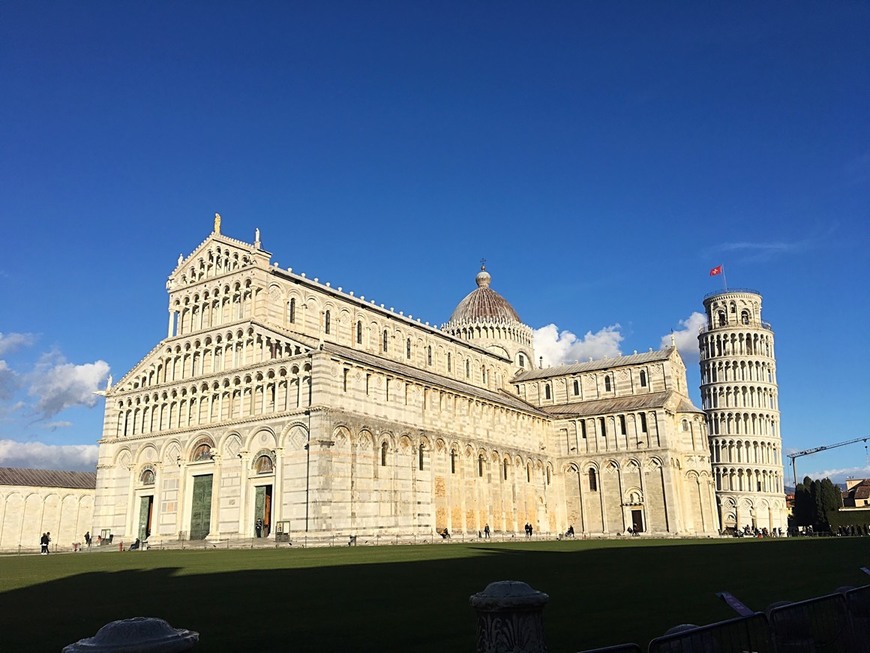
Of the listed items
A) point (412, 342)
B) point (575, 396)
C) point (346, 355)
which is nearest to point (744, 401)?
point (575, 396)

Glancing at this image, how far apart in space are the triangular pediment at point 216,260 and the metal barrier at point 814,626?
48.2m

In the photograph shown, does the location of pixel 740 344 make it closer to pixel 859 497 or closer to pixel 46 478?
pixel 859 497

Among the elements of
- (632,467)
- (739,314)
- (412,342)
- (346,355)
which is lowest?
(632,467)

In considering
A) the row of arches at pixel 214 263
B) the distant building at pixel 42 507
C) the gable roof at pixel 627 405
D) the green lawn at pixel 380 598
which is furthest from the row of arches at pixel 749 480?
the distant building at pixel 42 507

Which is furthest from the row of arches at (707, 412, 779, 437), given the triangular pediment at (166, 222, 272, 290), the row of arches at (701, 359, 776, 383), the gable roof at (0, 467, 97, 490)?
the gable roof at (0, 467, 97, 490)

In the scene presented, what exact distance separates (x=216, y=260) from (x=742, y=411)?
69.7 metres

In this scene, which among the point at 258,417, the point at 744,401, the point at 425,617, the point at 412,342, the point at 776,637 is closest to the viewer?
the point at 776,637

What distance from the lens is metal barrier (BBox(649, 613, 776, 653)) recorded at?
6.03m

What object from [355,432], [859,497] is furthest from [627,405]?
[859,497]

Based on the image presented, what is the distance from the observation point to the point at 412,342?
6625cm

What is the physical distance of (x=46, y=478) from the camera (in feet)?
225

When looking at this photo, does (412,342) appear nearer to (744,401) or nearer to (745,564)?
(745,564)

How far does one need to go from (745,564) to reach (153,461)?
143 ft

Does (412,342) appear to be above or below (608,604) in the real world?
above
